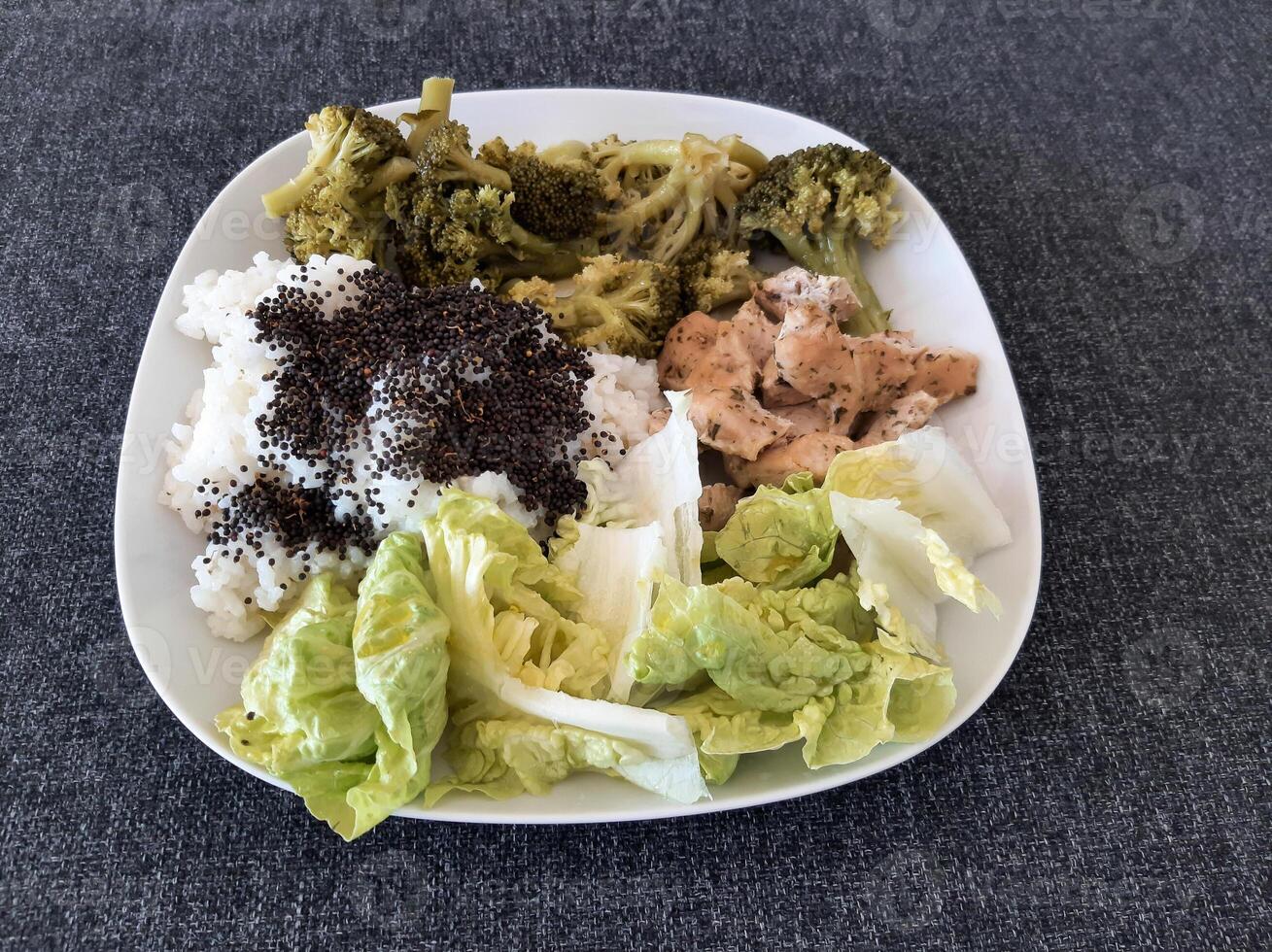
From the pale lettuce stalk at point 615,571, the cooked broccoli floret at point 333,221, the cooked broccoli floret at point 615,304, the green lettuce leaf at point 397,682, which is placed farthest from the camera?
the cooked broccoli floret at point 615,304

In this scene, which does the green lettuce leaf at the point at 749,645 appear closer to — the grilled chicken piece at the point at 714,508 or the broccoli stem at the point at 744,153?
the grilled chicken piece at the point at 714,508

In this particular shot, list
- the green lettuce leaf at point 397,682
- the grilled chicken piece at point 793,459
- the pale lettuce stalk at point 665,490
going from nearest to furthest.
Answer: the green lettuce leaf at point 397,682
the pale lettuce stalk at point 665,490
the grilled chicken piece at point 793,459

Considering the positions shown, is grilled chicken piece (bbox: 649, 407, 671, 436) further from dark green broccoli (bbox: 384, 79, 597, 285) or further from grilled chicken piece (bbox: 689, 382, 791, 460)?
dark green broccoli (bbox: 384, 79, 597, 285)

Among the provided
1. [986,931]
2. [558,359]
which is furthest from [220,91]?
[986,931]

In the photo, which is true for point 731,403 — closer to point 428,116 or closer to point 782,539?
point 782,539

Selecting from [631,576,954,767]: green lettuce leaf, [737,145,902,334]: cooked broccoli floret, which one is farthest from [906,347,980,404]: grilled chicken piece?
[631,576,954,767]: green lettuce leaf

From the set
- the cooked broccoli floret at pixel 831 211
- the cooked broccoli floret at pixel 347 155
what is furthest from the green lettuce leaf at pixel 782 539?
the cooked broccoli floret at pixel 347 155

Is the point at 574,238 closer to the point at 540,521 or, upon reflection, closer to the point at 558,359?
the point at 558,359
